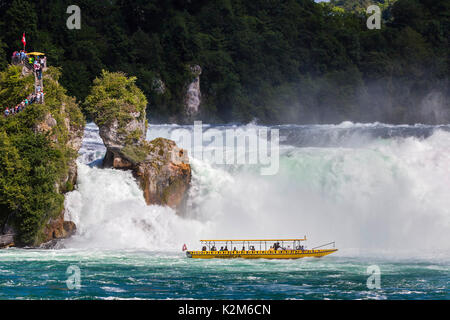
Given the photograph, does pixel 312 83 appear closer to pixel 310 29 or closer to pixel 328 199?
pixel 310 29

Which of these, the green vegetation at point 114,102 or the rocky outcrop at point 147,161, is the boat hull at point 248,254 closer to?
the rocky outcrop at point 147,161

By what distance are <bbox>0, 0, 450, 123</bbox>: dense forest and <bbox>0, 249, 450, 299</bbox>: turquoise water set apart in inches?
1381

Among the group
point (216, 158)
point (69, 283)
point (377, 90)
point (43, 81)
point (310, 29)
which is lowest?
point (69, 283)

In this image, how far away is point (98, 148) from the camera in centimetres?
4972

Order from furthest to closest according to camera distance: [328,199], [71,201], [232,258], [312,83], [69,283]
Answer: [312,83] < [328,199] < [71,201] < [232,258] < [69,283]

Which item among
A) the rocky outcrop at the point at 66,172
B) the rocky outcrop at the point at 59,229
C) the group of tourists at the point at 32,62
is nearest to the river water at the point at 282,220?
the rocky outcrop at the point at 59,229

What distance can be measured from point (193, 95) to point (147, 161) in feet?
109

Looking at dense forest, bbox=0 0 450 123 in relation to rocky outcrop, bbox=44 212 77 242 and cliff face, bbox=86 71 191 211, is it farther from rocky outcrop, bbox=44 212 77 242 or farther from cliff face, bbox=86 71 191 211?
rocky outcrop, bbox=44 212 77 242

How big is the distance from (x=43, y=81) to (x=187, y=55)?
1402 inches

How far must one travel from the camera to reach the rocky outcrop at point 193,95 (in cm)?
7769

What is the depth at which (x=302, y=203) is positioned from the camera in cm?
4716

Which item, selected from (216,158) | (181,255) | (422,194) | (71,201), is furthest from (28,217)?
(422,194)

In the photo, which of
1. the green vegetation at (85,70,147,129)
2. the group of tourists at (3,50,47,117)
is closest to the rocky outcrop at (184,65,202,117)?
the green vegetation at (85,70,147,129)

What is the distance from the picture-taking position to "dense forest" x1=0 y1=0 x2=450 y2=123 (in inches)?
2940
